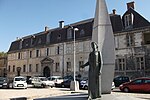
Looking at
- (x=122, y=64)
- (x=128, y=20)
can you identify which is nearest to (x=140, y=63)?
(x=122, y=64)

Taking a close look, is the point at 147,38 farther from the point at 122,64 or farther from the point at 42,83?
the point at 42,83

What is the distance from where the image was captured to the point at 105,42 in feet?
33.9

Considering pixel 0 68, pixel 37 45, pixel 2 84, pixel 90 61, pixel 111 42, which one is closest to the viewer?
pixel 90 61

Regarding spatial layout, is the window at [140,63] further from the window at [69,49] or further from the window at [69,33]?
the window at [69,33]

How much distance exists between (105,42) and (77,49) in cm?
2546

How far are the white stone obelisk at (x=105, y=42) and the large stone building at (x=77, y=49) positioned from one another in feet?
61.6

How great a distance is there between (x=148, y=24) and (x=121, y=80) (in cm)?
934

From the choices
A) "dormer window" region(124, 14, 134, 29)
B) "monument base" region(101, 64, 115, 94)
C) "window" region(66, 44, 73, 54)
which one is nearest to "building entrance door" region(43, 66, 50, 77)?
"window" region(66, 44, 73, 54)

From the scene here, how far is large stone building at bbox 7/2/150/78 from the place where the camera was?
92.6 feet

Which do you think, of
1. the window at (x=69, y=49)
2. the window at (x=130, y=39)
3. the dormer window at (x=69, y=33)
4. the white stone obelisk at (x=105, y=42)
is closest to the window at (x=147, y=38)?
the window at (x=130, y=39)

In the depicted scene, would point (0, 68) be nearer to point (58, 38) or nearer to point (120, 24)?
point (58, 38)

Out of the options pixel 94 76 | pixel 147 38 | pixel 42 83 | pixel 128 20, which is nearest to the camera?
pixel 94 76

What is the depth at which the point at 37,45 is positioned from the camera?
4347 cm

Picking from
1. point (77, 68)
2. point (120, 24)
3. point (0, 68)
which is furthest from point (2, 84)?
point (0, 68)
